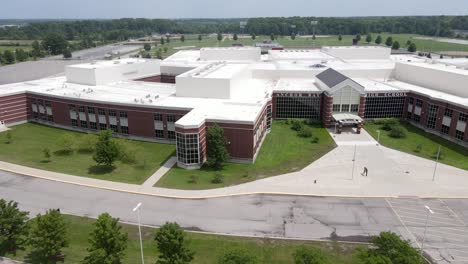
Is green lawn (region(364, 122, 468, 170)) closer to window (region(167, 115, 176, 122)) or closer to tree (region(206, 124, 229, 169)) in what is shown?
tree (region(206, 124, 229, 169))

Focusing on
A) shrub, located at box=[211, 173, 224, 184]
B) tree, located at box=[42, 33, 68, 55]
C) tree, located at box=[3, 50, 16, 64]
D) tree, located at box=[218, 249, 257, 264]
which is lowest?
shrub, located at box=[211, 173, 224, 184]

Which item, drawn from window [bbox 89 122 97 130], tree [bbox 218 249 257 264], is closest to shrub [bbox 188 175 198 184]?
tree [bbox 218 249 257 264]

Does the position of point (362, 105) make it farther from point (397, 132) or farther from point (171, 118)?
point (171, 118)

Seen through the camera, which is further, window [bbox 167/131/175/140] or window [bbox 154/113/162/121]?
window [bbox 167/131/175/140]

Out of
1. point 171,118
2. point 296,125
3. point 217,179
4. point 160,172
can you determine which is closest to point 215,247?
point 217,179

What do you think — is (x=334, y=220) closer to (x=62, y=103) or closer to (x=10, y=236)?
(x=10, y=236)

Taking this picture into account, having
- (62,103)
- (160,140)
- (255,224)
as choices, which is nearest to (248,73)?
(160,140)

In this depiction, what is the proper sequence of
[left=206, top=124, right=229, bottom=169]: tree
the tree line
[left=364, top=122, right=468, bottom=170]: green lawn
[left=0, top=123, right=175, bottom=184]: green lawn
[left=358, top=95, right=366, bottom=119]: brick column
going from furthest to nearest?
[left=358, top=95, right=366, bottom=119]: brick column → [left=364, top=122, right=468, bottom=170]: green lawn → [left=206, top=124, right=229, bottom=169]: tree → [left=0, top=123, right=175, bottom=184]: green lawn → the tree line
